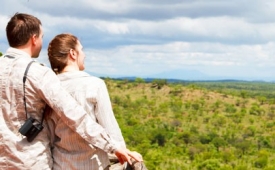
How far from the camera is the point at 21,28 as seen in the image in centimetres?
236

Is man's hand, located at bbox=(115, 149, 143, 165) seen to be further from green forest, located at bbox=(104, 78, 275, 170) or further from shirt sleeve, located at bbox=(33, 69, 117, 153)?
green forest, located at bbox=(104, 78, 275, 170)

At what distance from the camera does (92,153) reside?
2393 millimetres

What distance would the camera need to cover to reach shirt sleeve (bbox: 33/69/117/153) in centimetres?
229

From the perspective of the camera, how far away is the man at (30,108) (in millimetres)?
2293

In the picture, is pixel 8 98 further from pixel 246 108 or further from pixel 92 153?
pixel 246 108

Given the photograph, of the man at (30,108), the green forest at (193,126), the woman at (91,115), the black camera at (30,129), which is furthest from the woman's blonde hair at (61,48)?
the green forest at (193,126)

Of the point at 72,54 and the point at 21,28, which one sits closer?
the point at 21,28

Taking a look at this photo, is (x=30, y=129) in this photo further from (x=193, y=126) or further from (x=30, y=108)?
(x=193, y=126)

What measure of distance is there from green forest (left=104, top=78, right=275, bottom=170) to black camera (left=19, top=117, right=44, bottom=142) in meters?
32.8

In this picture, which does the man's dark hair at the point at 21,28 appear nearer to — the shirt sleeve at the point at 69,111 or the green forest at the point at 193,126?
the shirt sleeve at the point at 69,111

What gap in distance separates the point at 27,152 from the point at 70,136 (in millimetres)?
214

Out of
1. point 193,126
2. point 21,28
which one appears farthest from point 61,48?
point 193,126

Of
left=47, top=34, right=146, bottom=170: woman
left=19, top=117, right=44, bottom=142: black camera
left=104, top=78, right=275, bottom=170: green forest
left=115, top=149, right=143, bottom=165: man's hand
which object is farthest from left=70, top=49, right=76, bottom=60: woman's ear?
left=104, top=78, right=275, bottom=170: green forest

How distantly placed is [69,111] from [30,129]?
0.19m
